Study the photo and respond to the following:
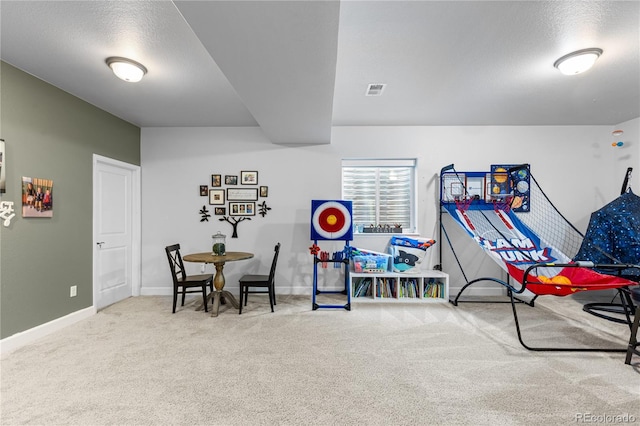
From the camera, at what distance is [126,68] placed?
8.69 ft

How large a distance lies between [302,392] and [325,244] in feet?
8.76

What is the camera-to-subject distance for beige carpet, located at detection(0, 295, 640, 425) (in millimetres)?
1817

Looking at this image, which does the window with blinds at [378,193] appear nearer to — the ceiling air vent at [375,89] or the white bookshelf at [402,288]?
the white bookshelf at [402,288]

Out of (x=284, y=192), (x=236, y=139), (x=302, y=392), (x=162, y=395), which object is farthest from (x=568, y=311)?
(x=236, y=139)

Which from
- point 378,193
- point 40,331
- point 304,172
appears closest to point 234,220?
point 304,172

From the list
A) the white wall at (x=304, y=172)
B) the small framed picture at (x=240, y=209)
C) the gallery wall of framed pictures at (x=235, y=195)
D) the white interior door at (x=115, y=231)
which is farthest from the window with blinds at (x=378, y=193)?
the white interior door at (x=115, y=231)

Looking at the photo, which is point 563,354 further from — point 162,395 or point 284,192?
point 284,192

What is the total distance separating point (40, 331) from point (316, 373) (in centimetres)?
275

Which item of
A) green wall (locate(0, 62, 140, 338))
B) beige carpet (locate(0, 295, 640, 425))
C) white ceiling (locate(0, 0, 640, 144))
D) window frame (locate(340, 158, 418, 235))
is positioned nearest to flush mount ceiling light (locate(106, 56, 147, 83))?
white ceiling (locate(0, 0, 640, 144))

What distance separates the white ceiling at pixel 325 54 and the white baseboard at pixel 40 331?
7.91ft

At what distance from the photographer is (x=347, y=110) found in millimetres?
3910

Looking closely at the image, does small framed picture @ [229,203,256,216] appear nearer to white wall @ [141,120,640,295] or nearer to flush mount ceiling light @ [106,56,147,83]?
white wall @ [141,120,640,295]

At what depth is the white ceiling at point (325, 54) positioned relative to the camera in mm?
1920

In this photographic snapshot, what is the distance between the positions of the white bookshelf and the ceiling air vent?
220 centimetres
